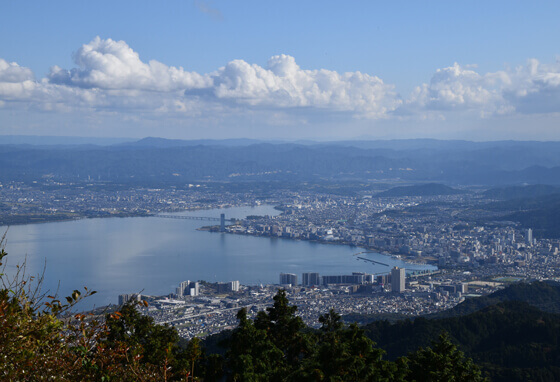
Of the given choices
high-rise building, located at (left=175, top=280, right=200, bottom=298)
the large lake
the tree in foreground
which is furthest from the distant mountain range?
the tree in foreground

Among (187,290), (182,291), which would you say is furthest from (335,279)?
(182,291)

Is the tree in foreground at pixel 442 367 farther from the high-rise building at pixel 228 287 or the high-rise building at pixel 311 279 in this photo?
the high-rise building at pixel 311 279

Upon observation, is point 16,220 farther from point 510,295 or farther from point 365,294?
point 510,295

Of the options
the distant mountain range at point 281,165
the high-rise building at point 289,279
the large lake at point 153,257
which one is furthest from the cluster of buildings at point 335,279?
the distant mountain range at point 281,165

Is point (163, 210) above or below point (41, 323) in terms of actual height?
below

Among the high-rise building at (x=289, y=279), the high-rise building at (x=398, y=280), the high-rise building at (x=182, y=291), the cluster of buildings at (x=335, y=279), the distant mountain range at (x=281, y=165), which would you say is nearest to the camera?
the high-rise building at (x=182, y=291)

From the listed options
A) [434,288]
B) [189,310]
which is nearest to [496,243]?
[434,288]

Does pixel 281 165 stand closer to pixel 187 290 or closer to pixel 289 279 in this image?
pixel 289 279
